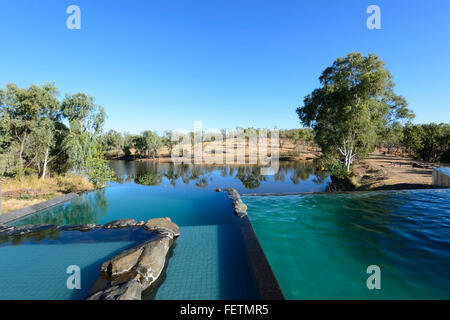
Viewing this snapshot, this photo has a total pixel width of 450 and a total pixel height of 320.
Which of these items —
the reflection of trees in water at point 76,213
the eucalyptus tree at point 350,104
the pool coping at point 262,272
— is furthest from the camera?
the eucalyptus tree at point 350,104

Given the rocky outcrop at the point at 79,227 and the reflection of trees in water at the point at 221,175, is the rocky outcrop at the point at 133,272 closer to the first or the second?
the rocky outcrop at the point at 79,227

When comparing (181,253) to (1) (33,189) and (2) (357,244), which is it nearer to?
(2) (357,244)

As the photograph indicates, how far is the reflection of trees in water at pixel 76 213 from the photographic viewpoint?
21.5ft

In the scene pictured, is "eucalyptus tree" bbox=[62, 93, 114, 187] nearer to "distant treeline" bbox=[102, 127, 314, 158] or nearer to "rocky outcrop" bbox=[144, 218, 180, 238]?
"rocky outcrop" bbox=[144, 218, 180, 238]

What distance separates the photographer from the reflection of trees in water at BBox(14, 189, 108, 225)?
21.5ft

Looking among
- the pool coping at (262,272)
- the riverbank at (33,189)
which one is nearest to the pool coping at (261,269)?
the pool coping at (262,272)

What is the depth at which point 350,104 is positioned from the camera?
12695mm

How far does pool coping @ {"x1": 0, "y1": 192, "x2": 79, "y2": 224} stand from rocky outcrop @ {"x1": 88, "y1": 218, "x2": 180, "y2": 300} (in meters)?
5.56

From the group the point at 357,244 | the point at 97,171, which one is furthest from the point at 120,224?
the point at 97,171

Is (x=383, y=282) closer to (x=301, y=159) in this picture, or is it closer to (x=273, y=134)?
(x=301, y=159)

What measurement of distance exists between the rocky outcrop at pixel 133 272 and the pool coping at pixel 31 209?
18.2 ft

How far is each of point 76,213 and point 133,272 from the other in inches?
227

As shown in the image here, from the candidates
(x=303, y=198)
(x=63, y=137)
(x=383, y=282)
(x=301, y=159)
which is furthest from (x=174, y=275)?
(x=301, y=159)

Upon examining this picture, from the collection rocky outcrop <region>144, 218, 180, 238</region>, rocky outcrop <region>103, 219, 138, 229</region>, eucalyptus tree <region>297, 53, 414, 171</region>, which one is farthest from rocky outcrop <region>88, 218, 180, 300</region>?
eucalyptus tree <region>297, 53, 414, 171</region>
